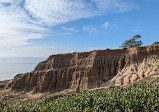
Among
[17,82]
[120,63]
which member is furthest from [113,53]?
[17,82]

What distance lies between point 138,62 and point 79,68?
15786mm

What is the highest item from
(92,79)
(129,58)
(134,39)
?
(134,39)

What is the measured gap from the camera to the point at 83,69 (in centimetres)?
3978

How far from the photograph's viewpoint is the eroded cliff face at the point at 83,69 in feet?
119

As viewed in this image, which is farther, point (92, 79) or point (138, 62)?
point (92, 79)

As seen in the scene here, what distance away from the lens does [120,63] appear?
124 ft

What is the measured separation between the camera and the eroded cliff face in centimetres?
3638

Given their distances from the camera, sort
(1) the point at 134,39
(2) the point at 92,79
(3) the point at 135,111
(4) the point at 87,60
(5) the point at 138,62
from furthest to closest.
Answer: (1) the point at 134,39
(4) the point at 87,60
(2) the point at 92,79
(5) the point at 138,62
(3) the point at 135,111

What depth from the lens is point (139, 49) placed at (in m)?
37.2

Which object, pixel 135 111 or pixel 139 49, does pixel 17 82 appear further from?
pixel 135 111

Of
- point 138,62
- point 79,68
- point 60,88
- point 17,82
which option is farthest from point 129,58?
point 17,82

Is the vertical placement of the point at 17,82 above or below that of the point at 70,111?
below

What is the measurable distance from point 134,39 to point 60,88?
45.0m

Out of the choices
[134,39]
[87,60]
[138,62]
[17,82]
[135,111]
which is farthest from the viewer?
[134,39]
